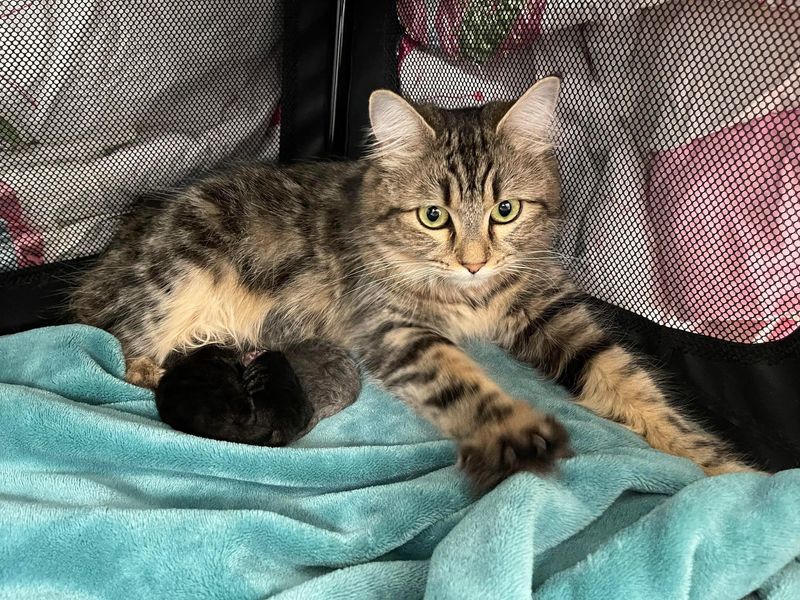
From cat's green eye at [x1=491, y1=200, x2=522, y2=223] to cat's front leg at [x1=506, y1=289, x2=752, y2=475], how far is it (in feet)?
1.01

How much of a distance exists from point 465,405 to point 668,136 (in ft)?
2.64

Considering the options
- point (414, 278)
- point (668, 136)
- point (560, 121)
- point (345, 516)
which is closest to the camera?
point (345, 516)

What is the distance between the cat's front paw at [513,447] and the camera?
1.55 metres

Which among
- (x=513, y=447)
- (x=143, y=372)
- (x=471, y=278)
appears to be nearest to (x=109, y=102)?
(x=143, y=372)

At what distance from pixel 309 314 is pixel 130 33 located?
3.13 feet

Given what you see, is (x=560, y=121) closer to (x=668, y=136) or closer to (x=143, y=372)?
(x=668, y=136)

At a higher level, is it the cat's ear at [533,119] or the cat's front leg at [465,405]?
the cat's ear at [533,119]

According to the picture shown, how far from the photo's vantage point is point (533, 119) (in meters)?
1.86

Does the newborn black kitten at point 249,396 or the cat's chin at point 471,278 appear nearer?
the newborn black kitten at point 249,396

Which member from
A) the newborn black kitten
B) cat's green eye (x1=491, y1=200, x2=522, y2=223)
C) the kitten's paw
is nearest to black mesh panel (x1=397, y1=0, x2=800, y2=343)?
cat's green eye (x1=491, y1=200, x2=522, y2=223)

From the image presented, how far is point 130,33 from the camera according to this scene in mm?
2061

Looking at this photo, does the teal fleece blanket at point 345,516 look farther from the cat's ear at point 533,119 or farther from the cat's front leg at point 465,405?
the cat's ear at point 533,119

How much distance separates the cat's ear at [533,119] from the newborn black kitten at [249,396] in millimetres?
791

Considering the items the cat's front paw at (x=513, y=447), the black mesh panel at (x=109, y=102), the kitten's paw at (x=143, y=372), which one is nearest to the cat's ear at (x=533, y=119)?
the cat's front paw at (x=513, y=447)
